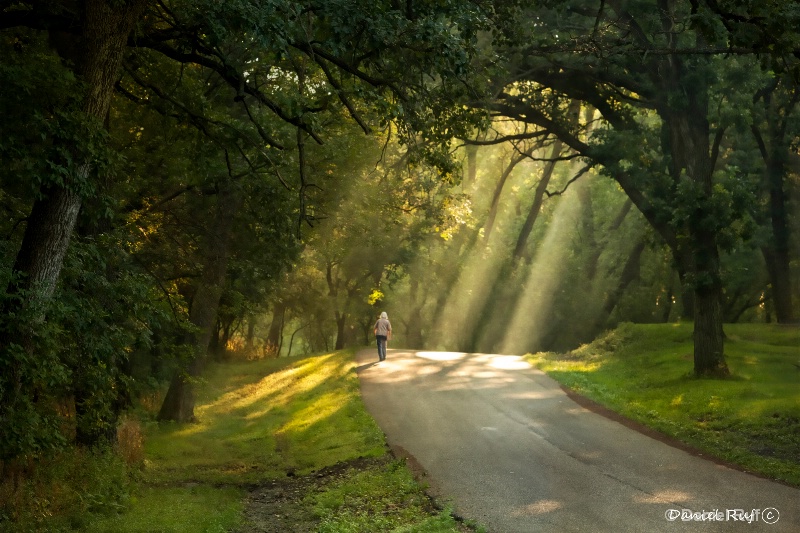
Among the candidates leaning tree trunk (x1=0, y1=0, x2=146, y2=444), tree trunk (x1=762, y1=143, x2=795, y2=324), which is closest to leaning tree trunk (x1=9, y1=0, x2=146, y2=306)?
leaning tree trunk (x1=0, y1=0, x2=146, y2=444)

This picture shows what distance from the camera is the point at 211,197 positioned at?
21.2 m

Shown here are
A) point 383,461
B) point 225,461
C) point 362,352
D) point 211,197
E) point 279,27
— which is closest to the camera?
point 279,27

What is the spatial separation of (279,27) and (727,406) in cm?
1391

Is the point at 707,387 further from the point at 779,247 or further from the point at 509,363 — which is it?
the point at 779,247

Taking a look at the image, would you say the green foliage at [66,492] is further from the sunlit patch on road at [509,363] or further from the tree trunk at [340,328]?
the tree trunk at [340,328]

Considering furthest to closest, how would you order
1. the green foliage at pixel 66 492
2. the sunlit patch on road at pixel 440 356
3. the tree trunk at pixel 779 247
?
the tree trunk at pixel 779 247
the sunlit patch on road at pixel 440 356
the green foliage at pixel 66 492

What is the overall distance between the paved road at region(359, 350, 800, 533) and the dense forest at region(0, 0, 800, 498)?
14.5ft

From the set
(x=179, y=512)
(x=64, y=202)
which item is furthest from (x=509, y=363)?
(x=64, y=202)

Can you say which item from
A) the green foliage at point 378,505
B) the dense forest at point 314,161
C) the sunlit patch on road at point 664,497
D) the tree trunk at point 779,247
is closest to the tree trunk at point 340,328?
the dense forest at point 314,161

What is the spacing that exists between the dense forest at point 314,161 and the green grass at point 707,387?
1.77m

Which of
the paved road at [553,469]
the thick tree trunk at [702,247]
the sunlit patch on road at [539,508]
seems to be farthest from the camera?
the thick tree trunk at [702,247]

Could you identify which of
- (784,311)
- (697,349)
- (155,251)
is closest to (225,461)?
(155,251)

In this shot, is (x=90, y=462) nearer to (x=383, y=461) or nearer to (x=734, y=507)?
(x=383, y=461)

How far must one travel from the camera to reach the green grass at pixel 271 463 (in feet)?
35.6
